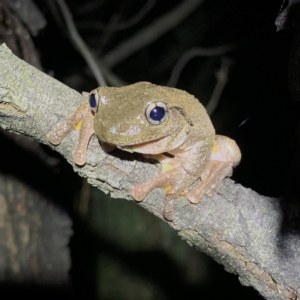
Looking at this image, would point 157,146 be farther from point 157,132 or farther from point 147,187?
point 147,187

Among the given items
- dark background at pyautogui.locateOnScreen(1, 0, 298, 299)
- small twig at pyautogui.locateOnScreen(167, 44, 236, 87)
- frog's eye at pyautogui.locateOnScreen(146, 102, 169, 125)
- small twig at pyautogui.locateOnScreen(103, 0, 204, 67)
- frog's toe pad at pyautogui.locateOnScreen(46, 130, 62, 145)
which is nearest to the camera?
frog's toe pad at pyautogui.locateOnScreen(46, 130, 62, 145)

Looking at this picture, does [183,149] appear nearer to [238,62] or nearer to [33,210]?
[33,210]

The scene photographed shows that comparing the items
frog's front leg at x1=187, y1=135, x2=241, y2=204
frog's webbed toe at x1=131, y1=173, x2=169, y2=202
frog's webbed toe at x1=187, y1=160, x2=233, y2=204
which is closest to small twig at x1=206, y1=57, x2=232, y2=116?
frog's front leg at x1=187, y1=135, x2=241, y2=204

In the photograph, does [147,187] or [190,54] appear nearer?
[147,187]

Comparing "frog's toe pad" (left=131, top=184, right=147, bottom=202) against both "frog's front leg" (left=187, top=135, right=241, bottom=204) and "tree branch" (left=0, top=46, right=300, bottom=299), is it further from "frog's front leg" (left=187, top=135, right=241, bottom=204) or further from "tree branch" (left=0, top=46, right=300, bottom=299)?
"frog's front leg" (left=187, top=135, right=241, bottom=204)

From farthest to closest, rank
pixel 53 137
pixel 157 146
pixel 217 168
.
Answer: pixel 217 168
pixel 157 146
pixel 53 137

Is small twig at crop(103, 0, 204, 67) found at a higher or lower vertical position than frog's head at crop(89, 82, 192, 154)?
higher

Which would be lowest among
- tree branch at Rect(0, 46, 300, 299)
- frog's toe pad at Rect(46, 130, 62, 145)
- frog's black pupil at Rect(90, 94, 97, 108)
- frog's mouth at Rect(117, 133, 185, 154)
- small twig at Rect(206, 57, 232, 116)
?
tree branch at Rect(0, 46, 300, 299)

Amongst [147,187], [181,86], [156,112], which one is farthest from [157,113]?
[181,86]
